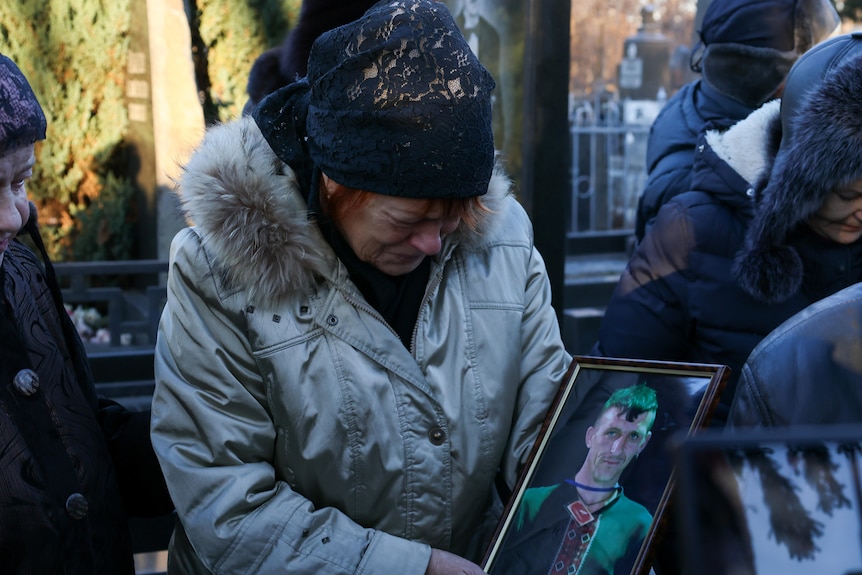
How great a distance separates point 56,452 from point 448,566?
2.54 feet

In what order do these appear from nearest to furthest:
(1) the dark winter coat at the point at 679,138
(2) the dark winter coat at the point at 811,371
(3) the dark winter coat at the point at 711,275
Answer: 1. (2) the dark winter coat at the point at 811,371
2. (3) the dark winter coat at the point at 711,275
3. (1) the dark winter coat at the point at 679,138

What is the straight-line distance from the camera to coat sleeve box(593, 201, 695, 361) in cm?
256

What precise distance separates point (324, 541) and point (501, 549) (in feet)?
1.14

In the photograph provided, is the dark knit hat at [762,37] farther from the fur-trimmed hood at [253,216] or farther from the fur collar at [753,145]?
the fur-trimmed hood at [253,216]

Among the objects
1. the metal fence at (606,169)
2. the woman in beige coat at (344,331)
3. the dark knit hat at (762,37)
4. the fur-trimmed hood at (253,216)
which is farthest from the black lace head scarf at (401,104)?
the metal fence at (606,169)

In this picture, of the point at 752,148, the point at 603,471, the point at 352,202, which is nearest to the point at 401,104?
the point at 352,202

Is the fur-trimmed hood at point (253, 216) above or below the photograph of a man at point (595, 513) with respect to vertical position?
above

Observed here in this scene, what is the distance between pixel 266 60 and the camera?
4.55 meters

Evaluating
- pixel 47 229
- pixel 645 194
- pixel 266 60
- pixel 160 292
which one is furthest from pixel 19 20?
pixel 645 194

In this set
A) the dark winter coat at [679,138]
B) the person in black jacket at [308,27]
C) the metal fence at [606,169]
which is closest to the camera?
the dark winter coat at [679,138]

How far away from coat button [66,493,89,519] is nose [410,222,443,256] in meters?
0.79

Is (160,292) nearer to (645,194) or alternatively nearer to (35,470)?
(645,194)

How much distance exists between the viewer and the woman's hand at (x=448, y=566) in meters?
1.77

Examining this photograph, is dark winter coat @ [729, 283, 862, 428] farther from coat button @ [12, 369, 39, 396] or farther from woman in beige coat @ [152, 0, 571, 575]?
coat button @ [12, 369, 39, 396]
